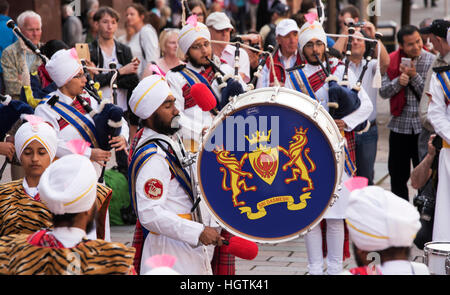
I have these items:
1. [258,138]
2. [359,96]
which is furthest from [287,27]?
[258,138]

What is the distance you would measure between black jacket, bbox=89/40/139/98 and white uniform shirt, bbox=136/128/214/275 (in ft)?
12.4

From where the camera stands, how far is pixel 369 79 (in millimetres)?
7953

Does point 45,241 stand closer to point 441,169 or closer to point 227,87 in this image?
point 227,87

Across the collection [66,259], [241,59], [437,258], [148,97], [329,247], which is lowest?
[329,247]

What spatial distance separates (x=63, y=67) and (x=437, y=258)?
3.01 m

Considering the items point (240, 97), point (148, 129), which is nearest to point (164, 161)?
point (148, 129)

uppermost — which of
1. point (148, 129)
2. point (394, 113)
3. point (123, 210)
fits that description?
point (148, 129)

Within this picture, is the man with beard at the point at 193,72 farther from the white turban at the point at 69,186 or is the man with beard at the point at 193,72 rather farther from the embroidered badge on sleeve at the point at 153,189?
the white turban at the point at 69,186

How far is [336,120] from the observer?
655 centimetres

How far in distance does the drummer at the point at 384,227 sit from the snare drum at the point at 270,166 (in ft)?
6.47

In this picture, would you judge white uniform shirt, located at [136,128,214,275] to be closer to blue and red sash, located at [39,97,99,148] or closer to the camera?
blue and red sash, located at [39,97,99,148]

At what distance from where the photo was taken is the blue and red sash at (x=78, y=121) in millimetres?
6207
